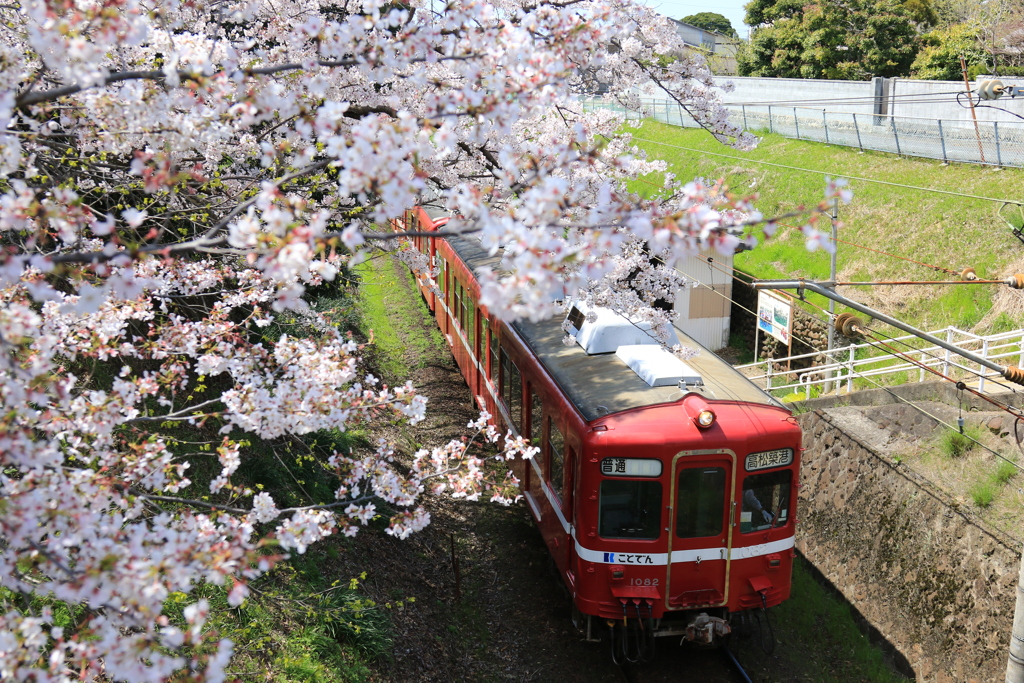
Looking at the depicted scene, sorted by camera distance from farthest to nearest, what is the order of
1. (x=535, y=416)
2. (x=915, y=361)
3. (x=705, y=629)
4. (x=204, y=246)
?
(x=915, y=361), (x=535, y=416), (x=705, y=629), (x=204, y=246)

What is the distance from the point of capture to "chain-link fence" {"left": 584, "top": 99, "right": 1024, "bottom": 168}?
Answer: 18625mm

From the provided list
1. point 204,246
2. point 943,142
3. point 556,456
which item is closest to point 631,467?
point 556,456

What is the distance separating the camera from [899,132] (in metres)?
22.1

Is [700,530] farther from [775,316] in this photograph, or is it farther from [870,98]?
[870,98]

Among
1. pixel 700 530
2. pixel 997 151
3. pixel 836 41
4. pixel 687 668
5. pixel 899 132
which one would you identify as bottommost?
pixel 687 668

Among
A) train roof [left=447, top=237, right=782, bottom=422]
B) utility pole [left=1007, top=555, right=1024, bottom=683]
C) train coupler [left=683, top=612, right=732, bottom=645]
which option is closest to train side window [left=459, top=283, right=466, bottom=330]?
train roof [left=447, top=237, right=782, bottom=422]

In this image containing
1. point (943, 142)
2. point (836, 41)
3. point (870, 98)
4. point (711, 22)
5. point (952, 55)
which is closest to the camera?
point (943, 142)

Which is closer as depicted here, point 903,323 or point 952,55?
point 903,323

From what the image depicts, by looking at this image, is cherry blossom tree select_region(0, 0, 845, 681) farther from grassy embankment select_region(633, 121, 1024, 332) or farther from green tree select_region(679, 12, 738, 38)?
green tree select_region(679, 12, 738, 38)

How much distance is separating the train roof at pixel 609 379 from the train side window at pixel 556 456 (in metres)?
0.48

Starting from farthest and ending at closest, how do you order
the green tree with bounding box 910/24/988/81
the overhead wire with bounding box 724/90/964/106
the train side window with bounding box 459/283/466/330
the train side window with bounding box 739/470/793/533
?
the green tree with bounding box 910/24/988/81
the overhead wire with bounding box 724/90/964/106
the train side window with bounding box 459/283/466/330
the train side window with bounding box 739/470/793/533

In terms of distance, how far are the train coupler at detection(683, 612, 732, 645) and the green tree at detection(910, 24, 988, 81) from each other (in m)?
22.2

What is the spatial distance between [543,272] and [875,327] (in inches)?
595

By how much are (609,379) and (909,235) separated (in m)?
12.6
